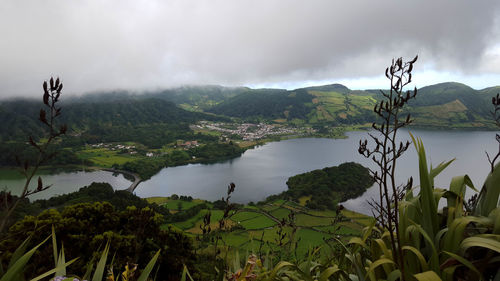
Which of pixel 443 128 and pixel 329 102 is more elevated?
pixel 329 102

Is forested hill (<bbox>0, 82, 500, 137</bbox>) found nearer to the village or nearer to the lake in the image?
the village

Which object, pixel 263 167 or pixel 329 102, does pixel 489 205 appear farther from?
pixel 329 102

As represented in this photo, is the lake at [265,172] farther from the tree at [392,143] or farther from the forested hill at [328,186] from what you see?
the tree at [392,143]

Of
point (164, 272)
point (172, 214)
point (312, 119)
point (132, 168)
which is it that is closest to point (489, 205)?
point (164, 272)

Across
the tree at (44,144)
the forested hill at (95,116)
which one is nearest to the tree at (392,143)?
the tree at (44,144)

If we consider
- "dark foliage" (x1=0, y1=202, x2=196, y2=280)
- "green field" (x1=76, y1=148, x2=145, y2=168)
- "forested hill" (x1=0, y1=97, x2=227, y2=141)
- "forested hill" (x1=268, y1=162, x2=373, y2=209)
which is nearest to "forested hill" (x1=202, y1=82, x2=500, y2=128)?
"forested hill" (x1=0, y1=97, x2=227, y2=141)

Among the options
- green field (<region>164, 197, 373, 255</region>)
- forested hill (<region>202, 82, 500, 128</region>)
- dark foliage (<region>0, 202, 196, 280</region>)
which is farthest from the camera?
forested hill (<region>202, 82, 500, 128</region>)
